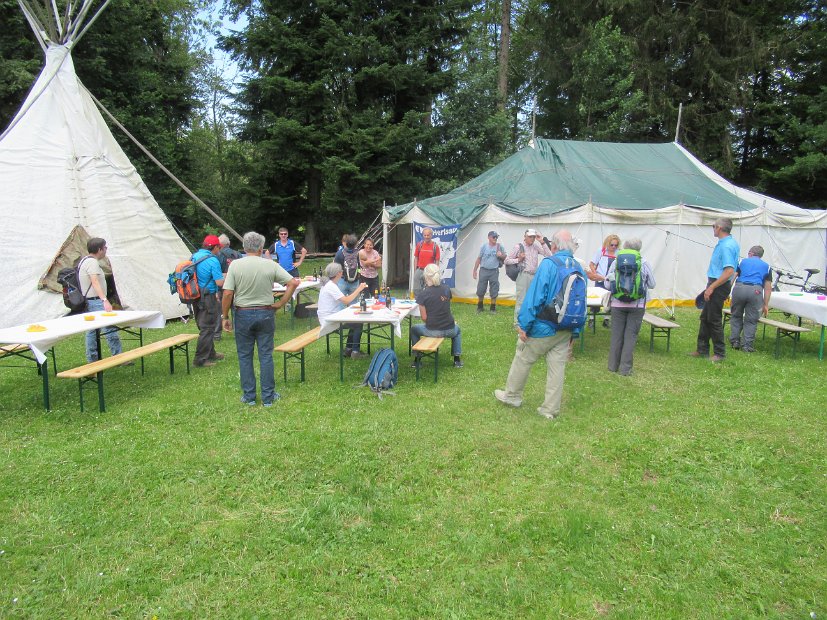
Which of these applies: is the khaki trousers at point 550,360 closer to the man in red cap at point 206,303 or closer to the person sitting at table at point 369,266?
the person sitting at table at point 369,266

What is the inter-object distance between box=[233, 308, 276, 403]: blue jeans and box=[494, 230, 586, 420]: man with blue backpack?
8.24 ft

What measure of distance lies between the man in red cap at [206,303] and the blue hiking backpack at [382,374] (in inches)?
98.2

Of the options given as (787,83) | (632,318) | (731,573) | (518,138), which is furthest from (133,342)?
(787,83)

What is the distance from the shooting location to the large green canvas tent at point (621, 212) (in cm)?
1184

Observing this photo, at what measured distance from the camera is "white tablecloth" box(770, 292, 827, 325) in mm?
7016

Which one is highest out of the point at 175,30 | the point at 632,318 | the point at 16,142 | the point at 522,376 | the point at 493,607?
the point at 175,30

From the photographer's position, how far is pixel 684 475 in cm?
414

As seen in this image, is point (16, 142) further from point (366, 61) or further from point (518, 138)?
point (518, 138)

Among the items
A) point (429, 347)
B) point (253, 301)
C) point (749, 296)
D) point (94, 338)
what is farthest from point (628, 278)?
point (94, 338)

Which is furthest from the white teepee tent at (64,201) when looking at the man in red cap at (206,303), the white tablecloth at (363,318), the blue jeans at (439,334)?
the blue jeans at (439,334)

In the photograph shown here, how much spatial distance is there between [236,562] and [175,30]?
29.0 metres

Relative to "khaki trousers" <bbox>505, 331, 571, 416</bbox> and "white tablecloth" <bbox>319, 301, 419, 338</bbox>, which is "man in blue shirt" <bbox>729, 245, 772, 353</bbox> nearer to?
"khaki trousers" <bbox>505, 331, 571, 416</bbox>

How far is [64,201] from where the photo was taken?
9.17 m

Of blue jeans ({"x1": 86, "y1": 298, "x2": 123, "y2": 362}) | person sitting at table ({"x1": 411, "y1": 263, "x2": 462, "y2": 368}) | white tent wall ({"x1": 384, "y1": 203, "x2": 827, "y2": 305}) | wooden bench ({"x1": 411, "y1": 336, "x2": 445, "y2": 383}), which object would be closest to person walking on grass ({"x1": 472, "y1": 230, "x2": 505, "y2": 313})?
white tent wall ({"x1": 384, "y1": 203, "x2": 827, "y2": 305})
